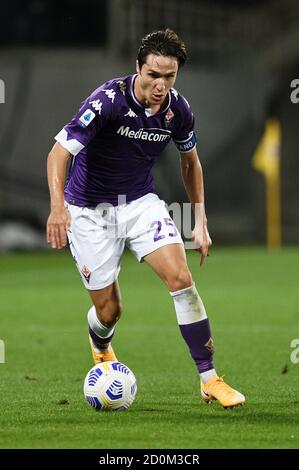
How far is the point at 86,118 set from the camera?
6.89 meters

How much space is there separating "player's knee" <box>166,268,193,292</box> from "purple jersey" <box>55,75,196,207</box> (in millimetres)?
767

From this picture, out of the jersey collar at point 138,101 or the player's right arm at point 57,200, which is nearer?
the player's right arm at point 57,200

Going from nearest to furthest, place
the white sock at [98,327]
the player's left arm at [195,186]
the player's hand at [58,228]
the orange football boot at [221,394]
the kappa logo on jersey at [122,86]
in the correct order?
the player's hand at [58,228] → the orange football boot at [221,394] → the kappa logo on jersey at [122,86] → the player's left arm at [195,186] → the white sock at [98,327]

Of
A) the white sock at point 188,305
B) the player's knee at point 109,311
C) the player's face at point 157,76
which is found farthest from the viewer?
the player's knee at point 109,311

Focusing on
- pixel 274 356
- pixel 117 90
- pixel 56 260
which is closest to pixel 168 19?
pixel 56 260

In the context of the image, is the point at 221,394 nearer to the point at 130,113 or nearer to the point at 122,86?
the point at 130,113

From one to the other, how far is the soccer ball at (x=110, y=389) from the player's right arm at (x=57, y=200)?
0.98 metres

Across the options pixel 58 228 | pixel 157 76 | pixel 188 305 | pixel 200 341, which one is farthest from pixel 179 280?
pixel 157 76

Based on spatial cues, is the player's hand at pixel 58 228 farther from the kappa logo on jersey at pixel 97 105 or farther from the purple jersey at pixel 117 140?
the kappa logo on jersey at pixel 97 105

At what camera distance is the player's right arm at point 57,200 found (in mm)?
6465

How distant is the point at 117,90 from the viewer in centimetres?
705

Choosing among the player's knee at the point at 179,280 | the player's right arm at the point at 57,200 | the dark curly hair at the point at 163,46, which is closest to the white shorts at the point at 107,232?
the player's knee at the point at 179,280
